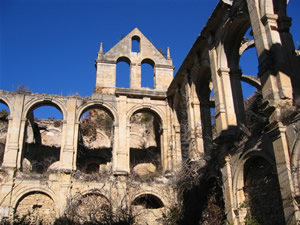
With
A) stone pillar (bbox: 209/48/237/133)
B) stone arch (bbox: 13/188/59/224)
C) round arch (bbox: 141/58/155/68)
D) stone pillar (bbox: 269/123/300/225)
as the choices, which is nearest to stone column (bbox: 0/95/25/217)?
stone arch (bbox: 13/188/59/224)

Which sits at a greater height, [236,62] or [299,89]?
[236,62]

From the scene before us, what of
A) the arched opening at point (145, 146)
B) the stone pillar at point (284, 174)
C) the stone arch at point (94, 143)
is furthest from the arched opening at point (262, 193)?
the stone arch at point (94, 143)

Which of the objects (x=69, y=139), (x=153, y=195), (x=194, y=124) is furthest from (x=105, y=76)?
(x=153, y=195)

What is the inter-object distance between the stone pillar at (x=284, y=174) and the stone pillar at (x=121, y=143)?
805cm

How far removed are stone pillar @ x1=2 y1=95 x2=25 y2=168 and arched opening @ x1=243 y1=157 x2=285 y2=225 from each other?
31.3ft

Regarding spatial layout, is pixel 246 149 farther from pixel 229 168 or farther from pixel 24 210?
pixel 24 210

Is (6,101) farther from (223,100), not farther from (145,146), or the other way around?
(223,100)

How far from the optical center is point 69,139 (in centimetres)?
1572

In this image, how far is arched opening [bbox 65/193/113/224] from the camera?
497 inches

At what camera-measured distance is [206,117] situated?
14875 millimetres

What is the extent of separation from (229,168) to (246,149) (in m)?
1.10

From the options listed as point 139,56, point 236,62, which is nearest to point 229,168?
point 236,62

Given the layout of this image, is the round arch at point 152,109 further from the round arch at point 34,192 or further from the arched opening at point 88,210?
the round arch at point 34,192

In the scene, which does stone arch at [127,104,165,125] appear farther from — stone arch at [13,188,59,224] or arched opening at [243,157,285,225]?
arched opening at [243,157,285,225]
